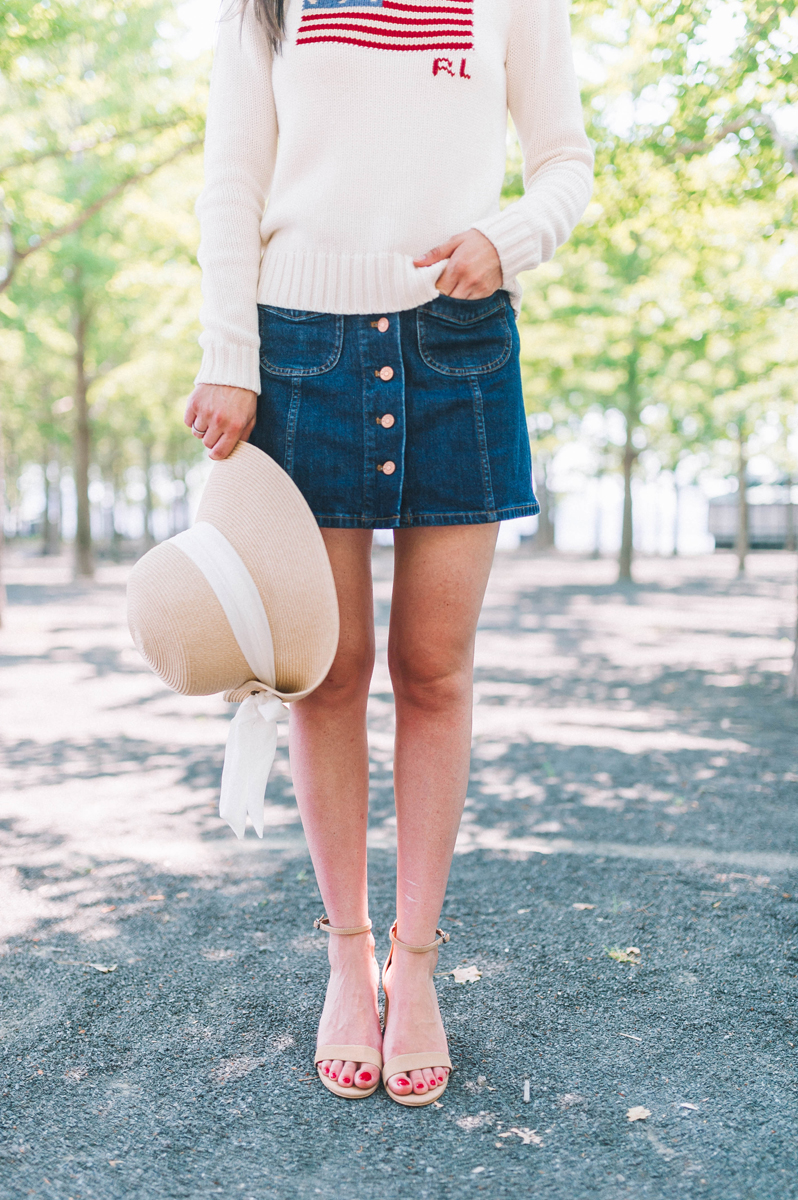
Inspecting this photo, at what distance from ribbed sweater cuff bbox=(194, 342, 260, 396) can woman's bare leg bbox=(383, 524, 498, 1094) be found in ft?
1.43

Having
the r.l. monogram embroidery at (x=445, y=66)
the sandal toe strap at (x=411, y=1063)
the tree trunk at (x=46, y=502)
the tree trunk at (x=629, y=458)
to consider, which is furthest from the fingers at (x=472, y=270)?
the tree trunk at (x=46, y=502)

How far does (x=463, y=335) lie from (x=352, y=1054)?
4.60 feet

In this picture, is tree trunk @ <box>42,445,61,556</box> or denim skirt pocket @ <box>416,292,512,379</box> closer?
denim skirt pocket @ <box>416,292,512,379</box>

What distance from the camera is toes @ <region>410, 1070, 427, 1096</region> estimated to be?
1704 millimetres

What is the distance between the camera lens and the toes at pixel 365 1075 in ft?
5.70

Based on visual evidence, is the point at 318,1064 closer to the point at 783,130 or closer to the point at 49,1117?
the point at 49,1117

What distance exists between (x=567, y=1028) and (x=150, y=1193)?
911 mm

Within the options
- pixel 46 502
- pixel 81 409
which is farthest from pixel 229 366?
pixel 46 502

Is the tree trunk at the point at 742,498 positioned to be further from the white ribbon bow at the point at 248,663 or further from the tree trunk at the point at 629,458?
the white ribbon bow at the point at 248,663

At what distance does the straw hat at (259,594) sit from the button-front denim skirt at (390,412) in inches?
4.8

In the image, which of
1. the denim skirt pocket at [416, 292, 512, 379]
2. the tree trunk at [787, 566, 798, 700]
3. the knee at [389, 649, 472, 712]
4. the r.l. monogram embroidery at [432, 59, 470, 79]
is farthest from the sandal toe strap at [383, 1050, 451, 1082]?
the tree trunk at [787, 566, 798, 700]

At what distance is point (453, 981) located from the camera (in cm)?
217

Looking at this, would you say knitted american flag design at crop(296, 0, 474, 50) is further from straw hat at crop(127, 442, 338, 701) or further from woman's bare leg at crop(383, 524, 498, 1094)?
woman's bare leg at crop(383, 524, 498, 1094)

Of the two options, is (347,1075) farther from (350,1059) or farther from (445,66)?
(445,66)
